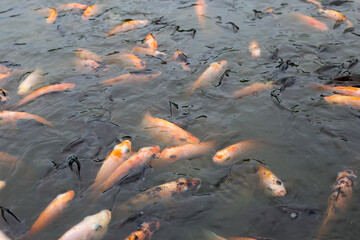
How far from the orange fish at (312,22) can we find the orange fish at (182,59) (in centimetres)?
402

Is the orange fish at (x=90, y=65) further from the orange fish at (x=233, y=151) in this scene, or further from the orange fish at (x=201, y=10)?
the orange fish at (x=233, y=151)

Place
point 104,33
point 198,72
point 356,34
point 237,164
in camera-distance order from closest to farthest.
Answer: point 237,164
point 198,72
point 356,34
point 104,33

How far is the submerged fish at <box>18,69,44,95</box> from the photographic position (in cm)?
805

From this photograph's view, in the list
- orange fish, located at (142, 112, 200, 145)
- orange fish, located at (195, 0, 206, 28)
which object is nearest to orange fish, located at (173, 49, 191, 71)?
orange fish, located at (142, 112, 200, 145)

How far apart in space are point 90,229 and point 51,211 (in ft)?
2.44

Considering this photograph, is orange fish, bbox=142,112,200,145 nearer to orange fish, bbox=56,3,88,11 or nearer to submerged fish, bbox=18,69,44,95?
submerged fish, bbox=18,69,44,95

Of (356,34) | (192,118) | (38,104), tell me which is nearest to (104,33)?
(38,104)

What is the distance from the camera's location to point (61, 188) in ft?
17.7

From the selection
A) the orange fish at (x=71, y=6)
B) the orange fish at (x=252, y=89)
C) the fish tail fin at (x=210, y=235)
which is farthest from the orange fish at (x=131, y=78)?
the orange fish at (x=71, y=6)

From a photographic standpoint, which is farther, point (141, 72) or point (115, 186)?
point (141, 72)

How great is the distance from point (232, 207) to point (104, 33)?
7.64 m

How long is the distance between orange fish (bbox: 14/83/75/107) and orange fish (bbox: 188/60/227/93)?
295cm

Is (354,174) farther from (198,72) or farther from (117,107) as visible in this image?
(117,107)

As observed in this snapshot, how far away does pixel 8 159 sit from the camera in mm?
6102
